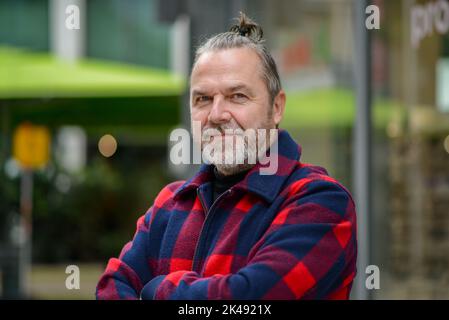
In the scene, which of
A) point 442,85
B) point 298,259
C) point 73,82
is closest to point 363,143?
point 298,259

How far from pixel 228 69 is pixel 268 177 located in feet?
0.66

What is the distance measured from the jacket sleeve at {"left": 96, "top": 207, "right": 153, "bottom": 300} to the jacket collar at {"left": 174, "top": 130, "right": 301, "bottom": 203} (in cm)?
11

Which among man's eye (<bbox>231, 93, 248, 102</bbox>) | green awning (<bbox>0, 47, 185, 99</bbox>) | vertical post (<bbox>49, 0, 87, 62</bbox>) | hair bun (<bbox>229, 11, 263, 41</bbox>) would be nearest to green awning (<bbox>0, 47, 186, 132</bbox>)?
green awning (<bbox>0, 47, 185, 99</bbox>)

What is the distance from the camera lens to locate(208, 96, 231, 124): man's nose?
177 cm

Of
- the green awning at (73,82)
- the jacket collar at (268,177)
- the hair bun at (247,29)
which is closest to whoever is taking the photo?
the jacket collar at (268,177)

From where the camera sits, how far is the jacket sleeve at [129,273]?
183 centimetres

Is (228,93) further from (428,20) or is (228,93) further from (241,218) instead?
(428,20)

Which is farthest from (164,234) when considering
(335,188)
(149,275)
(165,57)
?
(165,57)

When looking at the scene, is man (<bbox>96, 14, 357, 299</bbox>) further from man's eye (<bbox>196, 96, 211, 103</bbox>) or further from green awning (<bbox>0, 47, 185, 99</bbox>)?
green awning (<bbox>0, 47, 185, 99</bbox>)

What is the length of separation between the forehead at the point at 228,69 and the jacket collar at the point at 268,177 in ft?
0.43

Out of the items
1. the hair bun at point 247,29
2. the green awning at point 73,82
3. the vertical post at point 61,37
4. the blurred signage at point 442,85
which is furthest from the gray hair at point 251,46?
the vertical post at point 61,37

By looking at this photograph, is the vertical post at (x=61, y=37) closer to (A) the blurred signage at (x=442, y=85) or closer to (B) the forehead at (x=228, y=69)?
(A) the blurred signage at (x=442, y=85)

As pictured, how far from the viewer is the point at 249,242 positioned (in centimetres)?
174

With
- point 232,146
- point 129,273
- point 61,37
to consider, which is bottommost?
point 129,273
